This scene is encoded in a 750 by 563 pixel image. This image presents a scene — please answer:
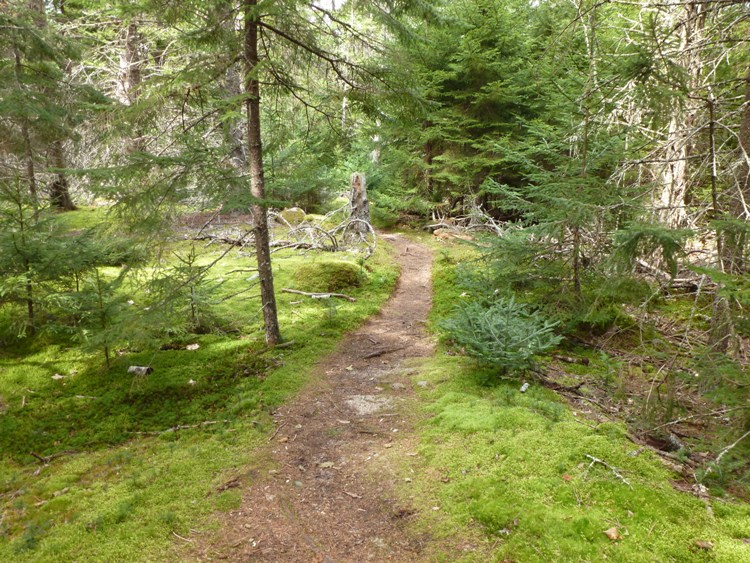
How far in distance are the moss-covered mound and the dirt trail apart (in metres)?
3.02

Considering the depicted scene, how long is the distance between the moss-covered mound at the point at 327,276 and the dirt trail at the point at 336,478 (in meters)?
A: 3.02

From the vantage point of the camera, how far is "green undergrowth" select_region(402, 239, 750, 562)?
311 cm

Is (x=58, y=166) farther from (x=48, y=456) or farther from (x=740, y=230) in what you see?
(x=740, y=230)

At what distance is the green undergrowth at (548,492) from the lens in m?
3.11

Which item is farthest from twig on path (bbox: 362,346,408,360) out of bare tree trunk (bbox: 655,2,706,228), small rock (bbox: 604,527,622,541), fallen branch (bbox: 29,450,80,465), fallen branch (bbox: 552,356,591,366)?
bare tree trunk (bbox: 655,2,706,228)

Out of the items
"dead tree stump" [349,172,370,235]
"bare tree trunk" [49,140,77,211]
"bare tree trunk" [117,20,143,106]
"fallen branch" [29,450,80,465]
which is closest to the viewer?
"fallen branch" [29,450,80,465]

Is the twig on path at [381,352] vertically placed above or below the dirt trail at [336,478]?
above

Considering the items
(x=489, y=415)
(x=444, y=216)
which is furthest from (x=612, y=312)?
(x=444, y=216)

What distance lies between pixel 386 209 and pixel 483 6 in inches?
353

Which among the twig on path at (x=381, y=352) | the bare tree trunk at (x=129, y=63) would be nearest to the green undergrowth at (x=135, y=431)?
the twig on path at (x=381, y=352)

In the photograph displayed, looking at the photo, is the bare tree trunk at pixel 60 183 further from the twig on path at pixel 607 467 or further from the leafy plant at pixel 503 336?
the twig on path at pixel 607 467

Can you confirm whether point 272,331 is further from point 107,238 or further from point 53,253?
point 53,253

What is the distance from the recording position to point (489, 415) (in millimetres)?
5070

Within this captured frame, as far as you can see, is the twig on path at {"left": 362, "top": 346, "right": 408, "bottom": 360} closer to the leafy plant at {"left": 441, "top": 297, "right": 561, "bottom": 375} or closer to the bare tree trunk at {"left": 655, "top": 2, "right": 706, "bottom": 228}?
the leafy plant at {"left": 441, "top": 297, "right": 561, "bottom": 375}
